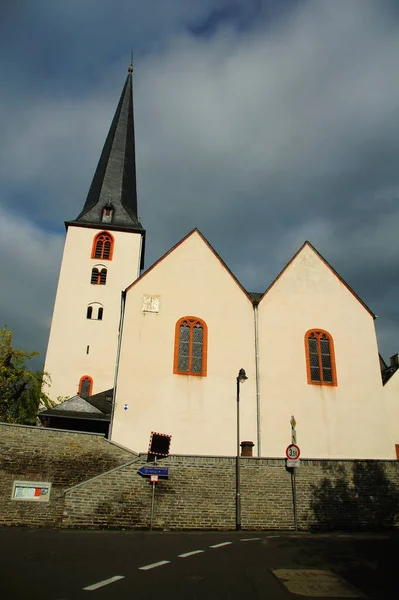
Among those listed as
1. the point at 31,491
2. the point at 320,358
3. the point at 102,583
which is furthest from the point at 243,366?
the point at 102,583

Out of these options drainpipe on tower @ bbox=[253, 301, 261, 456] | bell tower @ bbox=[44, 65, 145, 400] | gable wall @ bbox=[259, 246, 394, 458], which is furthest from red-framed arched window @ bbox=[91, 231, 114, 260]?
gable wall @ bbox=[259, 246, 394, 458]

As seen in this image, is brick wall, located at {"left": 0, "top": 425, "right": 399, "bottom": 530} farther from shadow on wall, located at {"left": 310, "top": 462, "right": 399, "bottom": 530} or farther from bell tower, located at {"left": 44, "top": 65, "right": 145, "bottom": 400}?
bell tower, located at {"left": 44, "top": 65, "right": 145, "bottom": 400}

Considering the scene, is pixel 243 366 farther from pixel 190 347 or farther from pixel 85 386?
pixel 85 386

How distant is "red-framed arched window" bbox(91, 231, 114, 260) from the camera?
3149cm

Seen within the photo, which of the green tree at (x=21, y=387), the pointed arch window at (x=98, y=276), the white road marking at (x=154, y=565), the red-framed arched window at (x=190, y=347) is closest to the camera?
the white road marking at (x=154, y=565)

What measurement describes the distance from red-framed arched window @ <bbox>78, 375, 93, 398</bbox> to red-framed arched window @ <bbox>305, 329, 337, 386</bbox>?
13143mm

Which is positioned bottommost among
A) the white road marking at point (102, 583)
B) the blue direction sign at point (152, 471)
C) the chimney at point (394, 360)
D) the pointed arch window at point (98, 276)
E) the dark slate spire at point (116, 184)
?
the white road marking at point (102, 583)

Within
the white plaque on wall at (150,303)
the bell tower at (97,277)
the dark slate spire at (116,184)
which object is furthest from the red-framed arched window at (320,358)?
the dark slate spire at (116,184)

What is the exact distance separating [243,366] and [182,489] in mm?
7281

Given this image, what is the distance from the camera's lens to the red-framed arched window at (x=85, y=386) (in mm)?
26750

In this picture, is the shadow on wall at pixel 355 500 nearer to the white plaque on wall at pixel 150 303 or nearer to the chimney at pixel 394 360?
the white plaque on wall at pixel 150 303

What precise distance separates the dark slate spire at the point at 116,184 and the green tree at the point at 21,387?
10.4 meters

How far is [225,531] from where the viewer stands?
13.6m

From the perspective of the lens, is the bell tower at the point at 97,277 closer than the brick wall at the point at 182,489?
No
